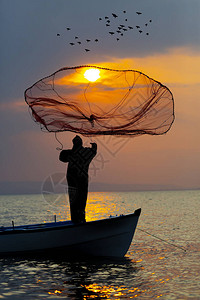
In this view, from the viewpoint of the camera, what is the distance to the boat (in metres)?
18.2

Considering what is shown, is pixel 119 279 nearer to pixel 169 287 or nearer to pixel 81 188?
pixel 169 287

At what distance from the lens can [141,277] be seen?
55.9ft

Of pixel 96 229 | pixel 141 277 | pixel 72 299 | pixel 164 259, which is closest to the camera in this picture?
pixel 72 299

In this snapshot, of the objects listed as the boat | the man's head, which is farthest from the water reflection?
the man's head

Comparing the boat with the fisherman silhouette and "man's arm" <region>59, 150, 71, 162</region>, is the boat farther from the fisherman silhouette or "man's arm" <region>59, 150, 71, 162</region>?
"man's arm" <region>59, 150, 71, 162</region>

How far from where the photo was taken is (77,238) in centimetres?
1845

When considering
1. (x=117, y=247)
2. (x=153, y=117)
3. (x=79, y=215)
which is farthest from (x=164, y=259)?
(x=153, y=117)

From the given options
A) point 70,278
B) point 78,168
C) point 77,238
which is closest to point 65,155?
point 78,168

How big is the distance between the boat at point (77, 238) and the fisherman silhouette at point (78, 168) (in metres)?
0.92

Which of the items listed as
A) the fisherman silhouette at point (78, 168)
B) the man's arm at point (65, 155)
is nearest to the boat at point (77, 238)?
the fisherman silhouette at point (78, 168)

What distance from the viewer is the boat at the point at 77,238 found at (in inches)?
715

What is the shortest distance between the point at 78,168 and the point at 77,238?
2.77m

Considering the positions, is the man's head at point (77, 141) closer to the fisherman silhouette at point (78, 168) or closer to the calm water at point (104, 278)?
the fisherman silhouette at point (78, 168)

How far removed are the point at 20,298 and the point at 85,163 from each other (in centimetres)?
567
